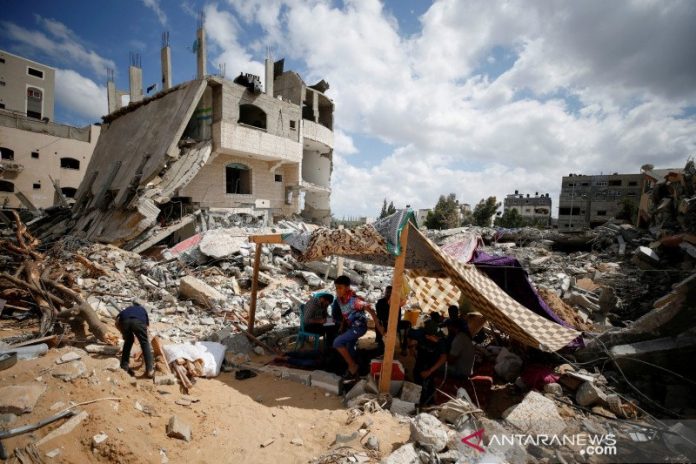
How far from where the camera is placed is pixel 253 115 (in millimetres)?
18688

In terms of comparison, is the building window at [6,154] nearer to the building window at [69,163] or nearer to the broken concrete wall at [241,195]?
the building window at [69,163]

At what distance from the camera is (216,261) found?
10.2 metres

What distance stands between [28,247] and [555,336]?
1074 cm

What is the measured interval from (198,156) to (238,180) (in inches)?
157

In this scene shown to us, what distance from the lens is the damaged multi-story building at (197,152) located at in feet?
42.9

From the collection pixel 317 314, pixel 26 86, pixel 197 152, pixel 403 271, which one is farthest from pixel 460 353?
pixel 26 86

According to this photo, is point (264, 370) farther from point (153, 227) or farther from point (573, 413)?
point (153, 227)

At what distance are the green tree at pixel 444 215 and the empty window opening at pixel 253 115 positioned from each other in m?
23.8

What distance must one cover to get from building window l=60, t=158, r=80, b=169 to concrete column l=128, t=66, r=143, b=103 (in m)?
10.1

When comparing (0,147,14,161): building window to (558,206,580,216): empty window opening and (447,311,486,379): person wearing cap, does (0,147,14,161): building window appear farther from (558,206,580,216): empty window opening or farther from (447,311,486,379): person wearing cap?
(558,206,580,216): empty window opening

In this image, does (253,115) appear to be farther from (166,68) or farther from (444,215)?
(444,215)

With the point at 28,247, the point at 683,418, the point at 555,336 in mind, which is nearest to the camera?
the point at 683,418

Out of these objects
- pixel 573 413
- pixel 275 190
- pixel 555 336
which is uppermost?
pixel 275 190

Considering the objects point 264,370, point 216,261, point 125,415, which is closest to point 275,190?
point 216,261
